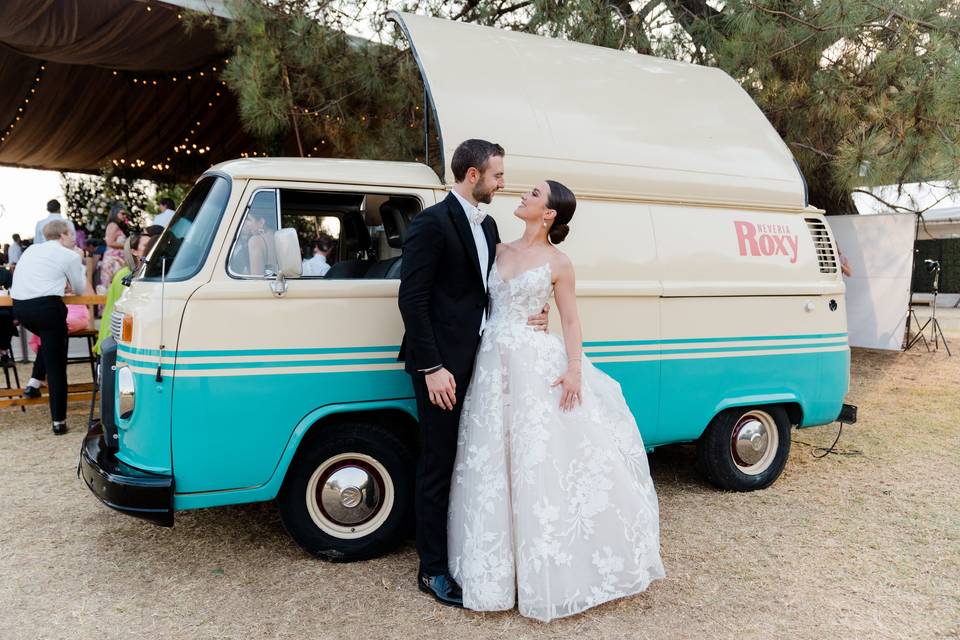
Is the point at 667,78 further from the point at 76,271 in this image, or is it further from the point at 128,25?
the point at 128,25

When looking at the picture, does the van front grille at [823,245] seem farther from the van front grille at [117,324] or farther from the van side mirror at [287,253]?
the van front grille at [117,324]

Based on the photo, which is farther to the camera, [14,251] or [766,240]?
[14,251]

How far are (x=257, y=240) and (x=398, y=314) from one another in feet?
2.69

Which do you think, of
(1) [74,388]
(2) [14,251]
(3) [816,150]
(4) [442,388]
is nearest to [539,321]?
(4) [442,388]

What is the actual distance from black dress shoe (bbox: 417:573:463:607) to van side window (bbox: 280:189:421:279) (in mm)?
1582

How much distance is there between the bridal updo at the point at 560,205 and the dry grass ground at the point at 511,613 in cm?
189

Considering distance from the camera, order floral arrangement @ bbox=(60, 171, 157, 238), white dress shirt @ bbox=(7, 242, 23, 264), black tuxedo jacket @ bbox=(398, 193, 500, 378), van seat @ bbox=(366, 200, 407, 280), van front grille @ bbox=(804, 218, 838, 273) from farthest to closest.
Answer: floral arrangement @ bbox=(60, 171, 157, 238)
white dress shirt @ bbox=(7, 242, 23, 264)
van front grille @ bbox=(804, 218, 838, 273)
van seat @ bbox=(366, 200, 407, 280)
black tuxedo jacket @ bbox=(398, 193, 500, 378)

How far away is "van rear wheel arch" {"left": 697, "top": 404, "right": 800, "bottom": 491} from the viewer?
4.84 meters

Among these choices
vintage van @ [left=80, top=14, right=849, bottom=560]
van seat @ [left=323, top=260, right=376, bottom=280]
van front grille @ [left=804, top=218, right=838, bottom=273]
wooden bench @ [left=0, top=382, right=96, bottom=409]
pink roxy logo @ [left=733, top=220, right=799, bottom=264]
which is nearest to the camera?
vintage van @ [left=80, top=14, right=849, bottom=560]

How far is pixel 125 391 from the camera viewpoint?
353 cm

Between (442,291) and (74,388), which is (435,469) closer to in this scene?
(442,291)

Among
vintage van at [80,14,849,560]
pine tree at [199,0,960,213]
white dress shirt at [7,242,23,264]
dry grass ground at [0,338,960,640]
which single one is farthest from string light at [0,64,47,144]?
vintage van at [80,14,849,560]

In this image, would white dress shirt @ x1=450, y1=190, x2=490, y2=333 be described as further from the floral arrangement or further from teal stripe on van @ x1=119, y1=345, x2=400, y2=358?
the floral arrangement

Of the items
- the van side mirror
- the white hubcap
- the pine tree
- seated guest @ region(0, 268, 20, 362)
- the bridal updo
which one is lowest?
the white hubcap
